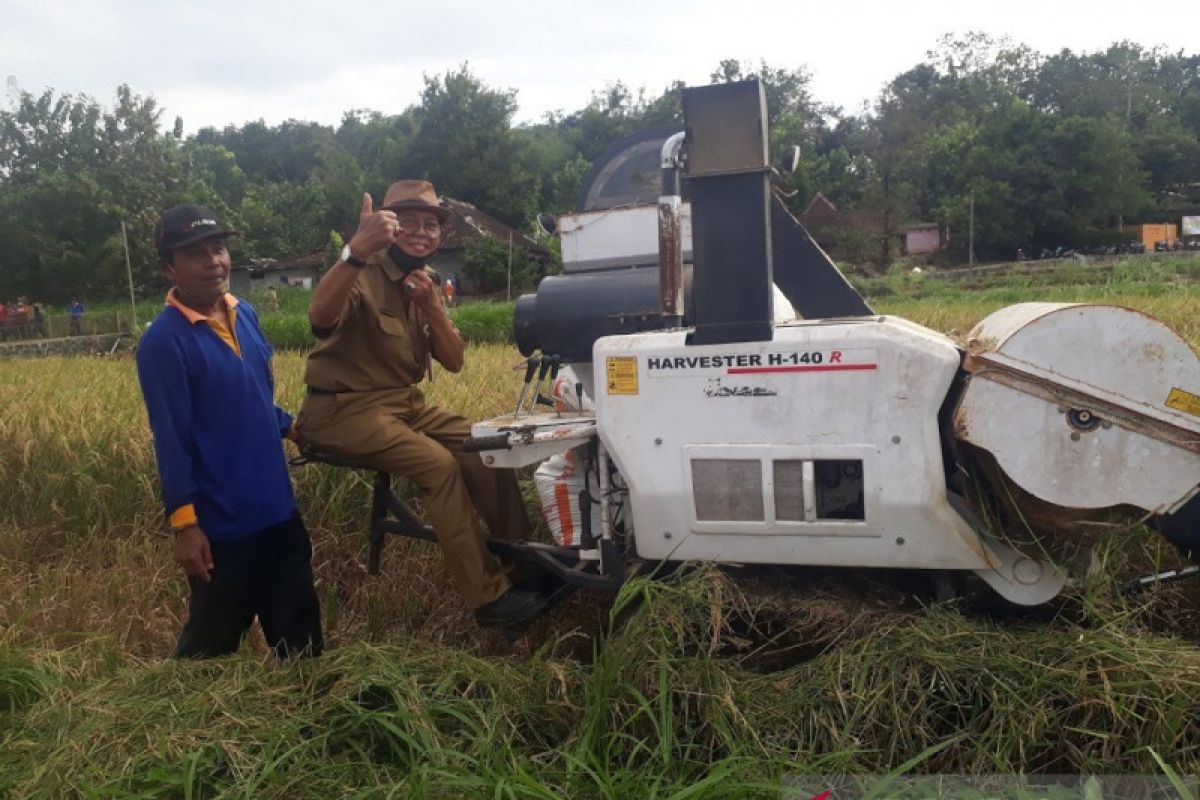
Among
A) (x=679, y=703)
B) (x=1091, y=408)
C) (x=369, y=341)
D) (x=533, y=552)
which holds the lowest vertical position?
(x=679, y=703)

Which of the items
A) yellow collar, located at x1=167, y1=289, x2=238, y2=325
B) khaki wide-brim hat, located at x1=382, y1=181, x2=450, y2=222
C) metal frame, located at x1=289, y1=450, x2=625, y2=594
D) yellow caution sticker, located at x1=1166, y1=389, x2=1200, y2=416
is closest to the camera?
yellow caution sticker, located at x1=1166, y1=389, x2=1200, y2=416

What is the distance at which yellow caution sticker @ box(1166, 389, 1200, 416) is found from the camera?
8.15 feet

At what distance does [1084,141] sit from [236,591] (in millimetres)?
41304

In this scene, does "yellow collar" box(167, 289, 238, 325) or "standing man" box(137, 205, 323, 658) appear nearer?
"standing man" box(137, 205, 323, 658)

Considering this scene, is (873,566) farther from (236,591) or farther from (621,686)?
(236,591)

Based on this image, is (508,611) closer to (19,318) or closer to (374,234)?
(374,234)

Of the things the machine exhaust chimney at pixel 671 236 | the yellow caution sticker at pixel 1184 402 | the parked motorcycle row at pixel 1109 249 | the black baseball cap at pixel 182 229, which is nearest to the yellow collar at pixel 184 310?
the black baseball cap at pixel 182 229

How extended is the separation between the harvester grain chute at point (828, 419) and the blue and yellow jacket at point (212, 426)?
2.72ft

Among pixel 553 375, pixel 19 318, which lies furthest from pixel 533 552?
pixel 19 318

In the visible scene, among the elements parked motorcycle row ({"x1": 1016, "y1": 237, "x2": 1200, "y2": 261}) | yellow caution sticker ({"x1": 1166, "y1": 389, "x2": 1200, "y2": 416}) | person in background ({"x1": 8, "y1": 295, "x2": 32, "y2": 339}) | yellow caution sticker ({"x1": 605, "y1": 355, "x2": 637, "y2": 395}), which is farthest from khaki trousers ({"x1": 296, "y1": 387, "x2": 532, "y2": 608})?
parked motorcycle row ({"x1": 1016, "y1": 237, "x2": 1200, "y2": 261})

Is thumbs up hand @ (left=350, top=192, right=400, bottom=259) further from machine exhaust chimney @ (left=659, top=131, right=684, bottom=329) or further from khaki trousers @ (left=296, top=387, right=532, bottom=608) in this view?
machine exhaust chimney @ (left=659, top=131, right=684, bottom=329)

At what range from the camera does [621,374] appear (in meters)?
2.92

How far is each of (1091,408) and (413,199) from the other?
2.31 meters

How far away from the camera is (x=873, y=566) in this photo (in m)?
2.73
